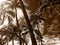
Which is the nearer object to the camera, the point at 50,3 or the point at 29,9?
the point at 50,3

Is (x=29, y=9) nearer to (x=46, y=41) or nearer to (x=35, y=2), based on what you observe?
(x=35, y=2)

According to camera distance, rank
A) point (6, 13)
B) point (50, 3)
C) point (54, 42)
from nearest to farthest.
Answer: point (50, 3)
point (54, 42)
point (6, 13)

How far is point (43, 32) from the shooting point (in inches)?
148

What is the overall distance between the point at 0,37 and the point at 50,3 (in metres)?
2.92

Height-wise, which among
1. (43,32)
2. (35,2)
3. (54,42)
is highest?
(35,2)

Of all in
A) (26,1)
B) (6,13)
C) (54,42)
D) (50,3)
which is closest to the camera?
(50,3)

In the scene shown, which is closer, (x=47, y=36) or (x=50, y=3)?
(x=50, y=3)

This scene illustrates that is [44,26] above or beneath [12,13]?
beneath

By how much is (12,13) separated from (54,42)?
3.80 ft

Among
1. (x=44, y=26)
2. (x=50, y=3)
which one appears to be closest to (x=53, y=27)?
(x=44, y=26)

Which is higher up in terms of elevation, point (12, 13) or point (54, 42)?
point (12, 13)

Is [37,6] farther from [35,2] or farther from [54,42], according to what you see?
[54,42]

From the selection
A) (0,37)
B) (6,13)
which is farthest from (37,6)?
(0,37)

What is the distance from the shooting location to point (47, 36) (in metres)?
3.69
